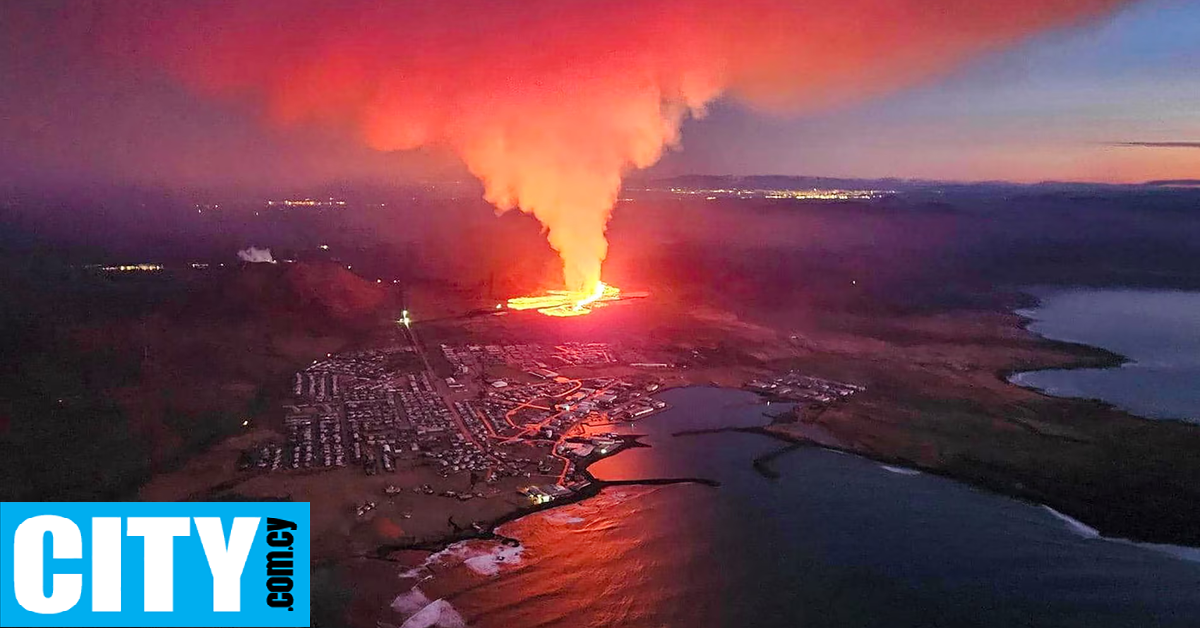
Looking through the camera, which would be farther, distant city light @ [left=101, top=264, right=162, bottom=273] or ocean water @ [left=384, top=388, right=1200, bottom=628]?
distant city light @ [left=101, top=264, right=162, bottom=273]

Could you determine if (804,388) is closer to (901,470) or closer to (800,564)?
(901,470)

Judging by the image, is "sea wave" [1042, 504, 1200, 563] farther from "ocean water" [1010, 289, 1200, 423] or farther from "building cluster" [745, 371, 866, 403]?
"ocean water" [1010, 289, 1200, 423]

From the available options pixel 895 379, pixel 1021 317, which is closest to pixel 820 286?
pixel 1021 317

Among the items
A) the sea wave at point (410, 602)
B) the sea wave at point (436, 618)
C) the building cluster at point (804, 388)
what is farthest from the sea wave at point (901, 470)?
the sea wave at point (410, 602)

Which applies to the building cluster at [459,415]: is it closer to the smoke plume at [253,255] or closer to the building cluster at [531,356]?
the building cluster at [531,356]

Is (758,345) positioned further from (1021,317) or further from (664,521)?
(1021,317)

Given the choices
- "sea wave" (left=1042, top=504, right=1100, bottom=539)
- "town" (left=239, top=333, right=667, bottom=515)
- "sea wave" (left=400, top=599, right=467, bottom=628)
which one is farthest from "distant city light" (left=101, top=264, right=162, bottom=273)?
"sea wave" (left=1042, top=504, right=1100, bottom=539)
